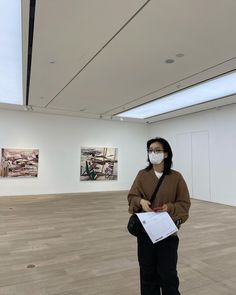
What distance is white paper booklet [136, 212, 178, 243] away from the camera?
190 centimetres

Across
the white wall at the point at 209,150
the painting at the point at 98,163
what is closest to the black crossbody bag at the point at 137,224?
the white wall at the point at 209,150

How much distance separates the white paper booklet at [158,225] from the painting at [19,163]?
9.24 meters

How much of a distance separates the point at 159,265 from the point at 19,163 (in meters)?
9.32

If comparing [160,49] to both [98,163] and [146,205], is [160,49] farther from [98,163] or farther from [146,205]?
[98,163]

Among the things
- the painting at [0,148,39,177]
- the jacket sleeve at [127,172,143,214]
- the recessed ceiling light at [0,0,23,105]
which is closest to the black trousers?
the jacket sleeve at [127,172,143,214]

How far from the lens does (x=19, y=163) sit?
33.4 feet

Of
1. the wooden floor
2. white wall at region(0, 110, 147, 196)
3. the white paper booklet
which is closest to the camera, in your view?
the white paper booklet

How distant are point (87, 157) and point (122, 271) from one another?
27.4 ft

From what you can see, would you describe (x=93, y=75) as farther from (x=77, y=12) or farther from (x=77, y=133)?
(x=77, y=133)

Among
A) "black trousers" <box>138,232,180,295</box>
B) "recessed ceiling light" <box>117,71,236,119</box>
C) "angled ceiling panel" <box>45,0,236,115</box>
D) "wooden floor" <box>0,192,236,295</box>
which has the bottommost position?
"wooden floor" <box>0,192,236,295</box>

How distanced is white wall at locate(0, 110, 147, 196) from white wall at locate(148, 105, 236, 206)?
2.47 metres

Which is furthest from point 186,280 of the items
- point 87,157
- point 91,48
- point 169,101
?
point 87,157

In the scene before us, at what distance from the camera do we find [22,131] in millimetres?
10367

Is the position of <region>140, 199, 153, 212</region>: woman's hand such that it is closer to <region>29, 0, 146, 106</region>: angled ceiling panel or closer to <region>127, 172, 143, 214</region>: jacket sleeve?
<region>127, 172, 143, 214</region>: jacket sleeve
